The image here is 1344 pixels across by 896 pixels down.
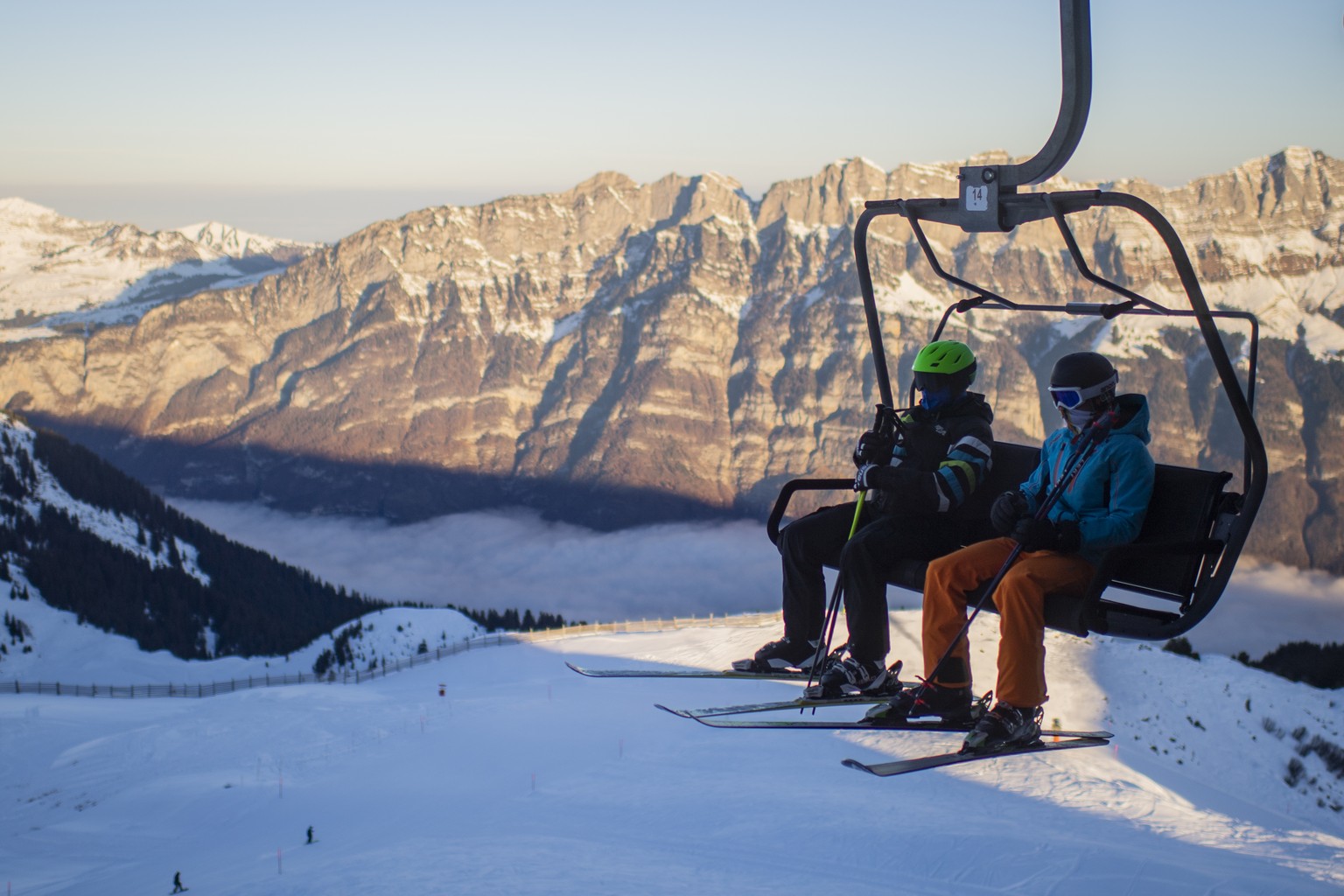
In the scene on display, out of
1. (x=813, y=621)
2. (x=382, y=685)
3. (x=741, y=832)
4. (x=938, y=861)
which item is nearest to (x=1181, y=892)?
(x=938, y=861)

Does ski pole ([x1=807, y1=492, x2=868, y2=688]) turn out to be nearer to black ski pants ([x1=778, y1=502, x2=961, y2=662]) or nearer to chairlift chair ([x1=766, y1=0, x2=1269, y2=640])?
black ski pants ([x1=778, y1=502, x2=961, y2=662])

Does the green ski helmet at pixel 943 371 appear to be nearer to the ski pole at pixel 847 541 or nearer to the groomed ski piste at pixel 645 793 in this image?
the ski pole at pixel 847 541

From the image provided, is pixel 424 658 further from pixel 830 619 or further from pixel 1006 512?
pixel 1006 512

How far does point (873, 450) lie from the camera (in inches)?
377

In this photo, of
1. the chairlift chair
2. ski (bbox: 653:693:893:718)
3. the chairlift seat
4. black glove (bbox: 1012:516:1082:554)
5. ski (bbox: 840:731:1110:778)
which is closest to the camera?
the chairlift chair

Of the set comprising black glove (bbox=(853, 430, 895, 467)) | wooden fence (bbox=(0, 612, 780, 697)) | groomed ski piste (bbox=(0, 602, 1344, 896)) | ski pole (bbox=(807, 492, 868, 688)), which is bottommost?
wooden fence (bbox=(0, 612, 780, 697))

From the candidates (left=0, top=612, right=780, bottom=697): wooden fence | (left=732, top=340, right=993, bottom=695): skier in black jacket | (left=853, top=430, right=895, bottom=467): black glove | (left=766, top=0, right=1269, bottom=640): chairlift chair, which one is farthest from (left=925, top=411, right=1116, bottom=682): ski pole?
(left=0, top=612, right=780, bottom=697): wooden fence

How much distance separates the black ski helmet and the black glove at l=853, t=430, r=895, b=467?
4.53ft

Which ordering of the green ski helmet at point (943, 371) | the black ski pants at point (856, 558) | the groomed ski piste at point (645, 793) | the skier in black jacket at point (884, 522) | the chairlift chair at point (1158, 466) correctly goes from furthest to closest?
the groomed ski piste at point (645, 793) → the green ski helmet at point (943, 371) → the black ski pants at point (856, 558) → the skier in black jacket at point (884, 522) → the chairlift chair at point (1158, 466)

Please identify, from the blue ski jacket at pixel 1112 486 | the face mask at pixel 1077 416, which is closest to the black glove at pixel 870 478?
the blue ski jacket at pixel 1112 486

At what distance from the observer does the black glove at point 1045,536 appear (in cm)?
873

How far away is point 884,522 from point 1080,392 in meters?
1.94

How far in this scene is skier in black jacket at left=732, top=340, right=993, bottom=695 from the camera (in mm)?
9633

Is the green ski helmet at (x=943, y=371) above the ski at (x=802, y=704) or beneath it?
above
